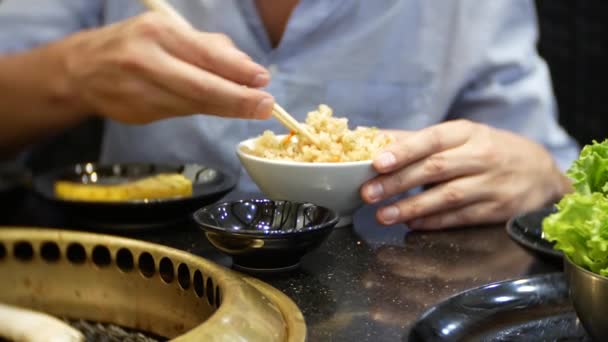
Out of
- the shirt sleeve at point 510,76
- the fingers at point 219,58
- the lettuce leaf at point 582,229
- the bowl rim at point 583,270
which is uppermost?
the fingers at point 219,58

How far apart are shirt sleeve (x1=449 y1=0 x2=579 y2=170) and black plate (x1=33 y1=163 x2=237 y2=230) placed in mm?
755

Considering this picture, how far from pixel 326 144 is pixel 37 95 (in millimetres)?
845

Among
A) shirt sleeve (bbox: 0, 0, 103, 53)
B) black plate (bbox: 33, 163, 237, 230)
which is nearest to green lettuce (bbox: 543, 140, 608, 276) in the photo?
black plate (bbox: 33, 163, 237, 230)

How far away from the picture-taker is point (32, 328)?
2.79 feet

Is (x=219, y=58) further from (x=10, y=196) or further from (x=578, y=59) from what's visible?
(x=578, y=59)

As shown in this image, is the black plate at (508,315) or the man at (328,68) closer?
the black plate at (508,315)

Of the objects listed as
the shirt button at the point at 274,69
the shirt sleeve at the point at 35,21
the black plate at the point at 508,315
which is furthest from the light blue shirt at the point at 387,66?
the black plate at the point at 508,315

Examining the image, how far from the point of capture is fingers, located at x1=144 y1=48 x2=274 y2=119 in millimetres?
1204

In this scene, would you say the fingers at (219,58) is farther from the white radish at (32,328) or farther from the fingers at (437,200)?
the white radish at (32,328)

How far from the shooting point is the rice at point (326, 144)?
1224mm

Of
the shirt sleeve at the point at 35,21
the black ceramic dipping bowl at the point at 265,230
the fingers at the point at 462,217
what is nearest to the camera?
the black ceramic dipping bowl at the point at 265,230

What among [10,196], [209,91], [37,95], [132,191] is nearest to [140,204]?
[132,191]

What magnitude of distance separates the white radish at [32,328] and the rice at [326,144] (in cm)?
49

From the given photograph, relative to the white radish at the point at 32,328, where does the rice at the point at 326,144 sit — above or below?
below
